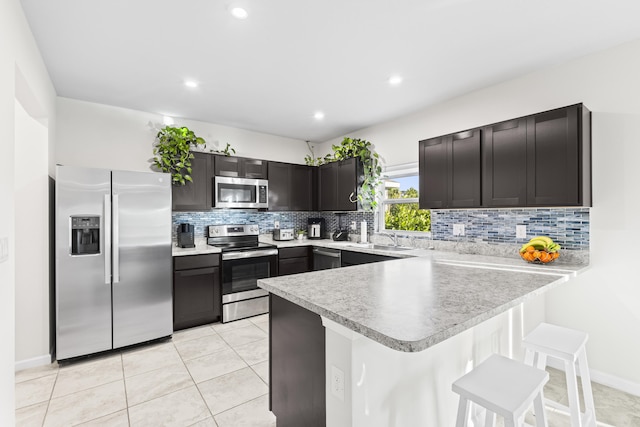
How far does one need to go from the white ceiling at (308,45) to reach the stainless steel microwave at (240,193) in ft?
3.40

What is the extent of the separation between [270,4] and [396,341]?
1979 mm

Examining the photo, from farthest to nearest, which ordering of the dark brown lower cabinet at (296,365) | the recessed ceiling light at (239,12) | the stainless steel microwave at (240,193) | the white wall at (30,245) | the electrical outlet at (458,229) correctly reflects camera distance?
the stainless steel microwave at (240,193) < the electrical outlet at (458,229) < the white wall at (30,245) < the recessed ceiling light at (239,12) < the dark brown lower cabinet at (296,365)

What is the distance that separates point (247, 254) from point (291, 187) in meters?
1.33

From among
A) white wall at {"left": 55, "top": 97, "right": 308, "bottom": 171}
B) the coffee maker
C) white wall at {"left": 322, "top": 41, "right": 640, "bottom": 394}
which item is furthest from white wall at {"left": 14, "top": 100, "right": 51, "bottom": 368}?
white wall at {"left": 322, "top": 41, "right": 640, "bottom": 394}

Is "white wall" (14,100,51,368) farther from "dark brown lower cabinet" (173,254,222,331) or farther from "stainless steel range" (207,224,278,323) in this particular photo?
"stainless steel range" (207,224,278,323)

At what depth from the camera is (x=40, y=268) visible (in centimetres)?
266

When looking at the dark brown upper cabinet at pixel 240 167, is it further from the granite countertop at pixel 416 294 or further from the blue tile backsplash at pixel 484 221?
the granite countertop at pixel 416 294

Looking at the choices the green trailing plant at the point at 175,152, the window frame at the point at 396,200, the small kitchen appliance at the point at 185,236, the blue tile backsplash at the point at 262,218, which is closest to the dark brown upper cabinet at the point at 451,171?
the window frame at the point at 396,200

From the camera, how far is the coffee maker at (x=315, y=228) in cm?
489

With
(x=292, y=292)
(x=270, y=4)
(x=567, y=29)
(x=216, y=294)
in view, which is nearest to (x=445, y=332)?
(x=292, y=292)

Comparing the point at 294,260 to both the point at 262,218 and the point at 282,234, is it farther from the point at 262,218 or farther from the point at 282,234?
the point at 262,218

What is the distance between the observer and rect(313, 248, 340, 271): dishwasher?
396cm

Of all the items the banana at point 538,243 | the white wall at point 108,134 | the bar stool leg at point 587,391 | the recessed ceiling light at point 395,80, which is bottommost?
the bar stool leg at point 587,391

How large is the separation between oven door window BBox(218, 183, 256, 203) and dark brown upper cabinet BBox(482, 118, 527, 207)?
9.34 feet
